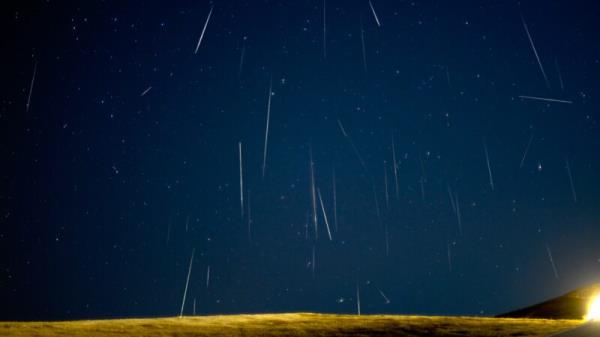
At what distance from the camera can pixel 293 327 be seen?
11047 mm

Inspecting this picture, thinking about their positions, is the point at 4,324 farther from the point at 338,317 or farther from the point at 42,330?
the point at 338,317

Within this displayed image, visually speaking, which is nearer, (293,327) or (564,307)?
(293,327)

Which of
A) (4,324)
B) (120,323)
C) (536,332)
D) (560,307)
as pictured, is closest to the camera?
(536,332)

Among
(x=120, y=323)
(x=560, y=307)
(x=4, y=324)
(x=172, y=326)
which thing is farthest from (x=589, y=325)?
(x=560, y=307)

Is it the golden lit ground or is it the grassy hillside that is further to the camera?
the grassy hillside

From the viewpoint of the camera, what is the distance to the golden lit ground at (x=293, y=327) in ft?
32.2

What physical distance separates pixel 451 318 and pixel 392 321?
1.82 m

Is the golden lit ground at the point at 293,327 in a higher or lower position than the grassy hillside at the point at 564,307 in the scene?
higher

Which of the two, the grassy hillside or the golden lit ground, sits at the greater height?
the golden lit ground

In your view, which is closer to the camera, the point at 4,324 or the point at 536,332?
the point at 536,332

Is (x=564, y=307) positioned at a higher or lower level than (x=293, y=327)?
lower

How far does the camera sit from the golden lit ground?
9812mm

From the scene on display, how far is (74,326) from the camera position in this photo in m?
10.7

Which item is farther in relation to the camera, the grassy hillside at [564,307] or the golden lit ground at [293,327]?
the grassy hillside at [564,307]
